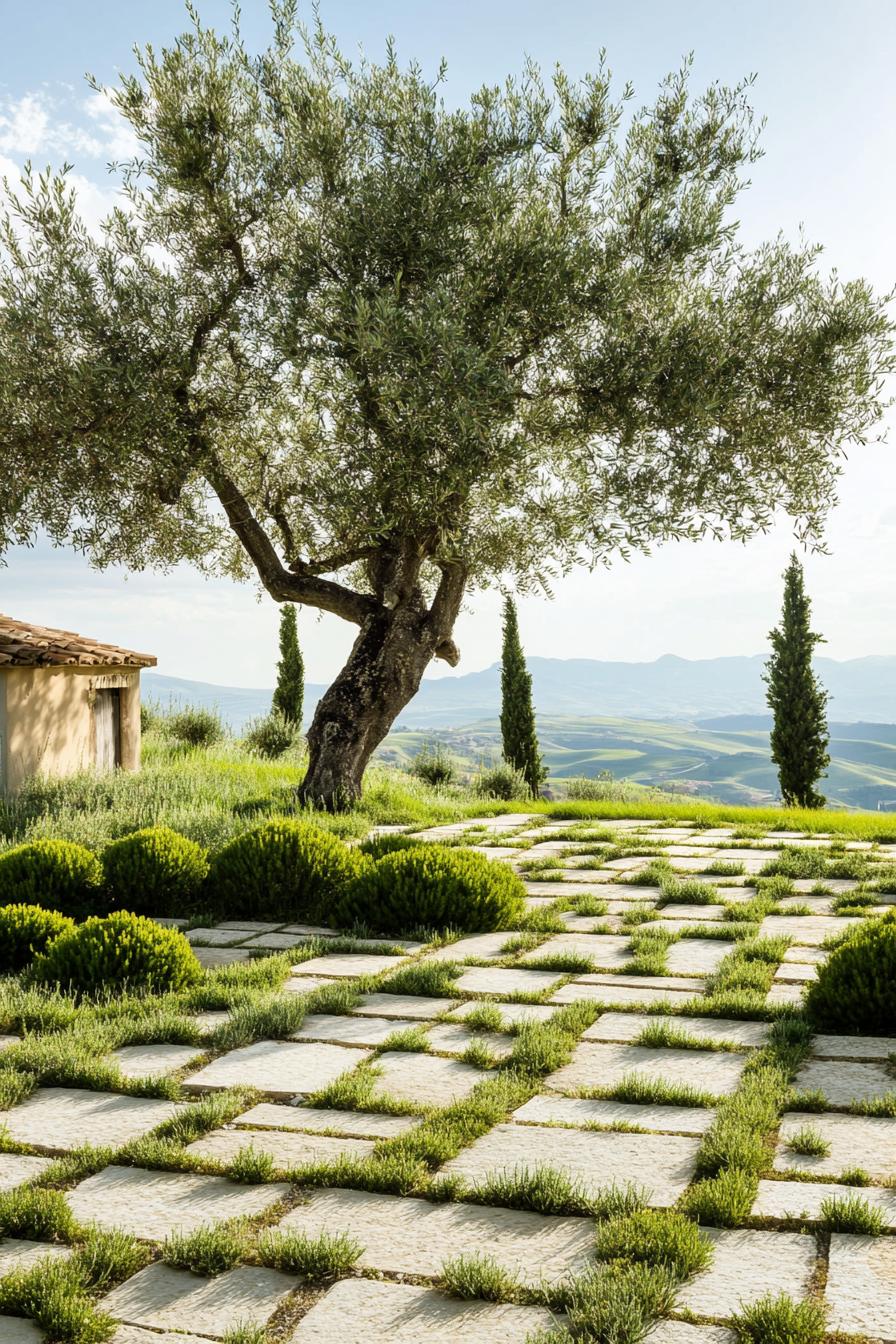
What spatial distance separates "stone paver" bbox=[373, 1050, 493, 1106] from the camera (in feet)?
14.1

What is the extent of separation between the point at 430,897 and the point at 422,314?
5.45 meters

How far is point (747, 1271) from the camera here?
293 centimetres

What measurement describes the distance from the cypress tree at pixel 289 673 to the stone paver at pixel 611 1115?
65.6ft

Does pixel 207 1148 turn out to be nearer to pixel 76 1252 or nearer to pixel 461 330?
pixel 76 1252

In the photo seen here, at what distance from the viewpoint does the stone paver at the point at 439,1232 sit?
301 cm

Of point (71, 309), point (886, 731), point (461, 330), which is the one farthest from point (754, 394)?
point (886, 731)

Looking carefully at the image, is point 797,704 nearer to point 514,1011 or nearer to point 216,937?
point 216,937

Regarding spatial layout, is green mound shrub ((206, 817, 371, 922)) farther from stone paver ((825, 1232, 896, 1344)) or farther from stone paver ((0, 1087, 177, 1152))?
stone paver ((825, 1232, 896, 1344))

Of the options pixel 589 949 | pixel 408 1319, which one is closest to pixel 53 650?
pixel 589 949

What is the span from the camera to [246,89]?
37.6 ft

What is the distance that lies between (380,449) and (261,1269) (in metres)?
8.28

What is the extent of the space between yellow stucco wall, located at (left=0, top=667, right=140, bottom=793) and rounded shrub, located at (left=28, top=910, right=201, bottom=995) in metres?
9.28

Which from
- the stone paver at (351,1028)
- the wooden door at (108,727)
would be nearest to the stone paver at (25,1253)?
the stone paver at (351,1028)

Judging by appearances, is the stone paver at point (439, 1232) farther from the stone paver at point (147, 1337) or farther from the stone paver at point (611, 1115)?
the stone paver at point (611, 1115)
